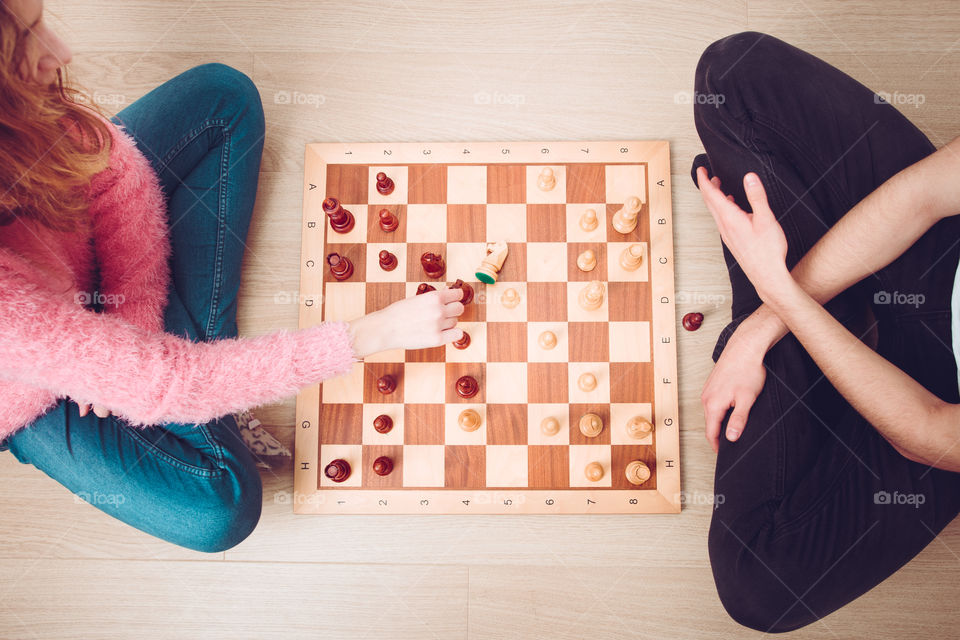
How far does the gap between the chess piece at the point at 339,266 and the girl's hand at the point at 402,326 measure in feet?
0.93

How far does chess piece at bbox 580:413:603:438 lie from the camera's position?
4.58 feet

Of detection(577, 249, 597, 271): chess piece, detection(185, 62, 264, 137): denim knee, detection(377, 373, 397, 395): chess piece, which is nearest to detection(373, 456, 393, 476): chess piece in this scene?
detection(377, 373, 397, 395): chess piece

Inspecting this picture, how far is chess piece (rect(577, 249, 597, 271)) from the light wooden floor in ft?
1.01

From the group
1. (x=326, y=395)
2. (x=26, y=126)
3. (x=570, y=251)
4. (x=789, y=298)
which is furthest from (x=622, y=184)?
(x=26, y=126)

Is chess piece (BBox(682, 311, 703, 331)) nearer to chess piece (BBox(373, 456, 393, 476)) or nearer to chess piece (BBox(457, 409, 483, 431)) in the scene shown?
chess piece (BBox(457, 409, 483, 431))

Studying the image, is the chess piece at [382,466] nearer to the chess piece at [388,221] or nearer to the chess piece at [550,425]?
the chess piece at [550,425]

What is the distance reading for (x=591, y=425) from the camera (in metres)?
1.40

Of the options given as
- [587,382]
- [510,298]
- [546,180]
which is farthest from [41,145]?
[587,382]

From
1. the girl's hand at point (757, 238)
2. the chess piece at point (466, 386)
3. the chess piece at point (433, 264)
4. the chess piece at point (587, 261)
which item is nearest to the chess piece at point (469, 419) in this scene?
the chess piece at point (466, 386)

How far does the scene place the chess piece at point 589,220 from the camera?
1465 millimetres

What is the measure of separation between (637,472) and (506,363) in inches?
17.4

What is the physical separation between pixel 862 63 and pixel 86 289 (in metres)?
2.29

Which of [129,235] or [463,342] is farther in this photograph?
[463,342]

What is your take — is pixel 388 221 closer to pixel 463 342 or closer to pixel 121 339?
pixel 463 342
